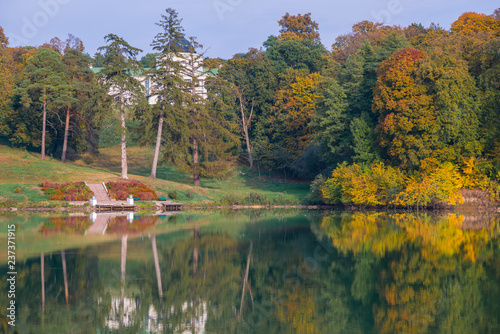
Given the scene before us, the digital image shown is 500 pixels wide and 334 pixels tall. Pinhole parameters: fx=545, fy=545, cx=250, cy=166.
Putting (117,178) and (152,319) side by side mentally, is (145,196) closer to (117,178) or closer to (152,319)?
(117,178)

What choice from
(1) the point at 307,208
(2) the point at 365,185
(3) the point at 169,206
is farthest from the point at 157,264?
(1) the point at 307,208

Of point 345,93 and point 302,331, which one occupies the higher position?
point 345,93

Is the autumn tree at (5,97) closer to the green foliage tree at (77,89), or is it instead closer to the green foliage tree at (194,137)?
the green foliage tree at (77,89)

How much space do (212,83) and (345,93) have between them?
14.7m

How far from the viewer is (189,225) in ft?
92.2

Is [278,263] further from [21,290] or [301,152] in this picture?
[301,152]

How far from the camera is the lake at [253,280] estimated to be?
10.4 meters

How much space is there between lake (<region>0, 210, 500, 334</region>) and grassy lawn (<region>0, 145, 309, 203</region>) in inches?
681

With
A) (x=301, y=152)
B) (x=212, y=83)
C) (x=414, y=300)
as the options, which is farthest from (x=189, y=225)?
(x=301, y=152)

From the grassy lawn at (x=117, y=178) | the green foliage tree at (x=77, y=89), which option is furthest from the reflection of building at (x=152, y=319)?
the green foliage tree at (x=77, y=89)

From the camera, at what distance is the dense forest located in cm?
3912

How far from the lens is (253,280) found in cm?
1423

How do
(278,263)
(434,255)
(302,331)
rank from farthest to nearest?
(434,255) < (278,263) < (302,331)

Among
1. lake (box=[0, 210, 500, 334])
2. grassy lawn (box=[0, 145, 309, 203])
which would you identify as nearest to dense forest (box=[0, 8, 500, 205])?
grassy lawn (box=[0, 145, 309, 203])
